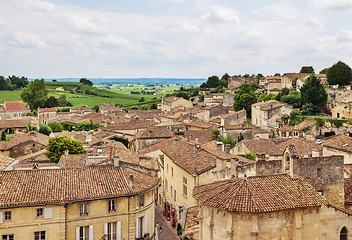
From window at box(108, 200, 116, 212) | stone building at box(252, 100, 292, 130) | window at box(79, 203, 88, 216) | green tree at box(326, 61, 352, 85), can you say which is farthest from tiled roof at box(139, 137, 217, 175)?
green tree at box(326, 61, 352, 85)

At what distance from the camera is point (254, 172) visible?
1115 inches

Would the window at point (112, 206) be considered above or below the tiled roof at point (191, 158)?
below

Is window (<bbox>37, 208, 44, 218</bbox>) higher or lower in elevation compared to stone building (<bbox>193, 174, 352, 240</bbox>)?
lower

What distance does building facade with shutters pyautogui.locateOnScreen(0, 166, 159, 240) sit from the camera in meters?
24.2

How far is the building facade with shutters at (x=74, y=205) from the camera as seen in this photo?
2425 cm

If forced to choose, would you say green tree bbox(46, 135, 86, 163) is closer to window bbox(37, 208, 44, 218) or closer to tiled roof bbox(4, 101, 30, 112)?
window bbox(37, 208, 44, 218)

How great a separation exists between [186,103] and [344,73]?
54021mm

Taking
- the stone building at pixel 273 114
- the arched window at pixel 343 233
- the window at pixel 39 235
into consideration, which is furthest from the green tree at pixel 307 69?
the window at pixel 39 235

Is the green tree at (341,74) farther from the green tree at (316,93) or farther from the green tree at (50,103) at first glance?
the green tree at (50,103)

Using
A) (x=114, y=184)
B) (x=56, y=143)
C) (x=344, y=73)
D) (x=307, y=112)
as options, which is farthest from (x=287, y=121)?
(x=114, y=184)

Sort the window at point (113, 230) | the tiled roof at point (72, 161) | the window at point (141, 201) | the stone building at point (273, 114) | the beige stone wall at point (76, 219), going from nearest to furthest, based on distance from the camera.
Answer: the beige stone wall at point (76, 219)
the window at point (113, 230)
the window at point (141, 201)
the tiled roof at point (72, 161)
the stone building at point (273, 114)

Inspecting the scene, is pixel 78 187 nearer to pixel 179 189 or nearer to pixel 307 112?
pixel 179 189

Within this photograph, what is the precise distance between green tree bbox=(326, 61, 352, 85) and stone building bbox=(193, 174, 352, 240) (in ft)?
267

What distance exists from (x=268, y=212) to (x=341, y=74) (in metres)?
85.2
